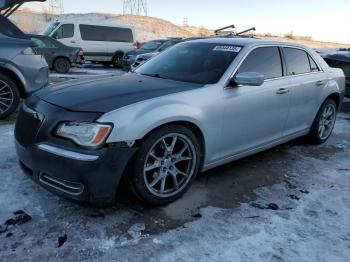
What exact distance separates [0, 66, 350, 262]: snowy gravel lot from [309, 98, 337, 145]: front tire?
1.19m

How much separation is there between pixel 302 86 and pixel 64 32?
13934 millimetres

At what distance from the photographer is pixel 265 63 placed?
441 centimetres

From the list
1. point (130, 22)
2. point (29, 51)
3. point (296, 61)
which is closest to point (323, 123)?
point (296, 61)

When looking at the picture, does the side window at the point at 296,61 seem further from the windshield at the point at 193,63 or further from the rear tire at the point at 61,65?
the rear tire at the point at 61,65

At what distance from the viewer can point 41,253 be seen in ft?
8.89

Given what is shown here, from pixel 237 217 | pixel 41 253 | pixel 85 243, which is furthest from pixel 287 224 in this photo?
pixel 41 253

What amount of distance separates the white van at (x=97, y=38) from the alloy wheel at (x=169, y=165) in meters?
14.5

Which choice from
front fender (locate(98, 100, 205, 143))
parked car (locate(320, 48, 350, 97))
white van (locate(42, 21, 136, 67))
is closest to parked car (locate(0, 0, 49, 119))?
front fender (locate(98, 100, 205, 143))

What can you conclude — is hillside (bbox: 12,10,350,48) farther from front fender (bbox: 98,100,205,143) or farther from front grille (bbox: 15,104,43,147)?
front fender (bbox: 98,100,205,143)

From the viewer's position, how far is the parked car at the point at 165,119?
297 cm

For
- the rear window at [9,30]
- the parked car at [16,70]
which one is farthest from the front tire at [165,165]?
the rear window at [9,30]

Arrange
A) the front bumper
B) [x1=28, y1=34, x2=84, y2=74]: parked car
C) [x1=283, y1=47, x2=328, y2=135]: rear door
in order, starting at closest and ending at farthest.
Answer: the front bumper < [x1=283, y1=47, x2=328, y2=135]: rear door < [x1=28, y1=34, x2=84, y2=74]: parked car

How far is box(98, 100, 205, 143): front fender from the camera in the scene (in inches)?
117

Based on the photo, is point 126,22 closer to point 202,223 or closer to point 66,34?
point 66,34
